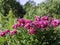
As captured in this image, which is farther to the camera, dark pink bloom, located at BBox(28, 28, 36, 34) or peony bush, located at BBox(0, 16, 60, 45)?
peony bush, located at BBox(0, 16, 60, 45)

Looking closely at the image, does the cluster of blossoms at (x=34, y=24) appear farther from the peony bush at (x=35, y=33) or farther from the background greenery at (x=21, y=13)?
the background greenery at (x=21, y=13)

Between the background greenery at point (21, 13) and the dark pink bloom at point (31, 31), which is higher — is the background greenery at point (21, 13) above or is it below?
below

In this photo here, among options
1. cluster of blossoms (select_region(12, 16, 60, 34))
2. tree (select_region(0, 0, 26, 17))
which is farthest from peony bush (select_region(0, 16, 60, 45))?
tree (select_region(0, 0, 26, 17))

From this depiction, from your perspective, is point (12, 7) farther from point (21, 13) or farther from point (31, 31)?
point (31, 31)

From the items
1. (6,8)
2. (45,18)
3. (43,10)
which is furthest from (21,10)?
(45,18)

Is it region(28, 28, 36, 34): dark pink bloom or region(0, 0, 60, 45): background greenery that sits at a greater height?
region(28, 28, 36, 34): dark pink bloom

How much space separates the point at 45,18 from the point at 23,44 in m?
0.87

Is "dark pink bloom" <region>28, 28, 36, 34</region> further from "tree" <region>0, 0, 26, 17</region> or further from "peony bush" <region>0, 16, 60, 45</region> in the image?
"tree" <region>0, 0, 26, 17</region>

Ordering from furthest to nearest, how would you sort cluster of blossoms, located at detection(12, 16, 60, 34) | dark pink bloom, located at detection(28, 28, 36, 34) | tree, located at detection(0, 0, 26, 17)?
1. tree, located at detection(0, 0, 26, 17)
2. cluster of blossoms, located at detection(12, 16, 60, 34)
3. dark pink bloom, located at detection(28, 28, 36, 34)

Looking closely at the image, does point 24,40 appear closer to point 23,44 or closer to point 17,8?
point 23,44

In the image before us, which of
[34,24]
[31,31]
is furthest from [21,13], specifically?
A: [31,31]

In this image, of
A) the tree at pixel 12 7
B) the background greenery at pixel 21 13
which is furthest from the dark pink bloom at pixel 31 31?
the tree at pixel 12 7

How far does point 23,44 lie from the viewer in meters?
7.16

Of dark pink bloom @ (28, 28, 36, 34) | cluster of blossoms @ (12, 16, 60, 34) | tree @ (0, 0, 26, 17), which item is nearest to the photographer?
dark pink bloom @ (28, 28, 36, 34)
